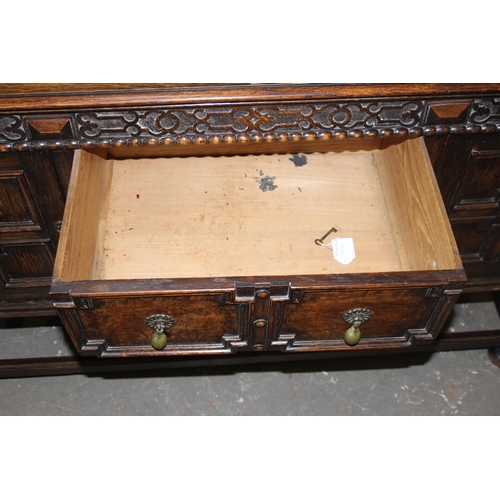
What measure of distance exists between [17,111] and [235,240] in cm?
49

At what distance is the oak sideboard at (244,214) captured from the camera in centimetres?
98

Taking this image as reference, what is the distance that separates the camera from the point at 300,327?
1079 mm

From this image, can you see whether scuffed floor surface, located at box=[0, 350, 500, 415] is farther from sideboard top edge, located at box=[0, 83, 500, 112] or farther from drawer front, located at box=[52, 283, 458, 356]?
sideboard top edge, located at box=[0, 83, 500, 112]

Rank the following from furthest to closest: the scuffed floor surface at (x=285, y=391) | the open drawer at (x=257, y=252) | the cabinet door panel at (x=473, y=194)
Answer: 1. the scuffed floor surface at (x=285, y=391)
2. the cabinet door panel at (x=473, y=194)
3. the open drawer at (x=257, y=252)

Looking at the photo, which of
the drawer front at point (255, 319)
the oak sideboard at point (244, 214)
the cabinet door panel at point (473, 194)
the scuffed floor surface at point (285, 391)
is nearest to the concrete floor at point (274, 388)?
the scuffed floor surface at point (285, 391)

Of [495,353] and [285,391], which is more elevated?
[495,353]

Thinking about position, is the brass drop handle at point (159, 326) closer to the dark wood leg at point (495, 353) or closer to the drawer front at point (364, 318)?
the drawer front at point (364, 318)

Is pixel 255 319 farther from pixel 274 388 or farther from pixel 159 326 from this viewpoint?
pixel 274 388

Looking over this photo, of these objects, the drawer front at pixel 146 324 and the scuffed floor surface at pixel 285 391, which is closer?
the drawer front at pixel 146 324

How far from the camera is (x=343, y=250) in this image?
1.20 meters

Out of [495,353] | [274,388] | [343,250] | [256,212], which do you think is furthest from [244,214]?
[495,353]

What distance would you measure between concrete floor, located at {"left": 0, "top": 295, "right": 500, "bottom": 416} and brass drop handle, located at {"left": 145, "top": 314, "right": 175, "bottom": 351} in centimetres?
60

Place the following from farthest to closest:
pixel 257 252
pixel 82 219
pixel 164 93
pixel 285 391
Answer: pixel 285 391 < pixel 257 252 < pixel 82 219 < pixel 164 93

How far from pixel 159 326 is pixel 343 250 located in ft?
1.38
